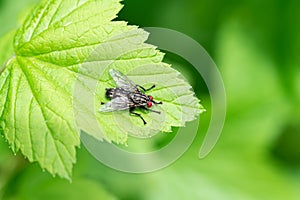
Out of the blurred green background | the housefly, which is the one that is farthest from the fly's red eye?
the blurred green background

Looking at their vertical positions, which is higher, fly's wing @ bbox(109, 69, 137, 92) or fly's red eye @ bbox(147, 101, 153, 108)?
fly's wing @ bbox(109, 69, 137, 92)

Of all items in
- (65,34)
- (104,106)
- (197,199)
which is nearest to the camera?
(104,106)

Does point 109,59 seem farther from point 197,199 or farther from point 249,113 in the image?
point 249,113

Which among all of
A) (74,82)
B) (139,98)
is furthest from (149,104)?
(74,82)

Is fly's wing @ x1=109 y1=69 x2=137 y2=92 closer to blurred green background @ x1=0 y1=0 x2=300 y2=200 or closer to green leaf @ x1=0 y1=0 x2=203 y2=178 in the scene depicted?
green leaf @ x1=0 y1=0 x2=203 y2=178

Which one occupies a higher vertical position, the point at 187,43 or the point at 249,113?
the point at 187,43

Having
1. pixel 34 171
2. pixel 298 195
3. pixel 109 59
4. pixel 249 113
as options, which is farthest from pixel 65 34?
pixel 298 195

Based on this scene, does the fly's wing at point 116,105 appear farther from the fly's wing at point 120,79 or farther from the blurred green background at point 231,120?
the blurred green background at point 231,120

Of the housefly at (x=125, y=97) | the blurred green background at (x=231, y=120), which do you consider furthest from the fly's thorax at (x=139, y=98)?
the blurred green background at (x=231, y=120)
